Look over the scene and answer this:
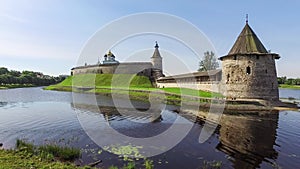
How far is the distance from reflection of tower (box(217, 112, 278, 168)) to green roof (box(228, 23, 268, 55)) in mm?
14667

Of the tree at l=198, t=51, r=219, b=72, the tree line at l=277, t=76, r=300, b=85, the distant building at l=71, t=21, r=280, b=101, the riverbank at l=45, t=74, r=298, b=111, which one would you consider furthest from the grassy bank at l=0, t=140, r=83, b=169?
the tree line at l=277, t=76, r=300, b=85

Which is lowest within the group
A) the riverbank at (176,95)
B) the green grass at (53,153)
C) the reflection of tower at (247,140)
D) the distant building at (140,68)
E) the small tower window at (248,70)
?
the reflection of tower at (247,140)

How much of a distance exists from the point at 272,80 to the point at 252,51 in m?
5.05

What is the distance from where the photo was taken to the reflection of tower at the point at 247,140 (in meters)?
10.1

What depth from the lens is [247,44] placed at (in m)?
31.8

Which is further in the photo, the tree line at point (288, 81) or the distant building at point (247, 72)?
the tree line at point (288, 81)

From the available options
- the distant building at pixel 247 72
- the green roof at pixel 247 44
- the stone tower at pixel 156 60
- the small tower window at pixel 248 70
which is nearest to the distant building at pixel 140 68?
the stone tower at pixel 156 60

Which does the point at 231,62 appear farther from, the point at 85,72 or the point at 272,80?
the point at 85,72

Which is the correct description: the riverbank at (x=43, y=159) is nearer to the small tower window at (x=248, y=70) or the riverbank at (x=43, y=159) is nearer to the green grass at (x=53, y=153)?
the green grass at (x=53, y=153)

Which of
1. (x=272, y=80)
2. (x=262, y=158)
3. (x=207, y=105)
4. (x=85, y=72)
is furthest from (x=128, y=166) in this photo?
(x=85, y=72)

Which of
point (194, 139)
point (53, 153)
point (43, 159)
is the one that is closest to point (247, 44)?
point (194, 139)

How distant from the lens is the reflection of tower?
1014 cm

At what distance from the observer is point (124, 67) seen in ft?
225

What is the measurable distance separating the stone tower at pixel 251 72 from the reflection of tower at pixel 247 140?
12.5 metres
